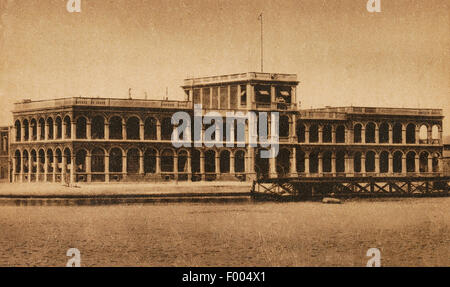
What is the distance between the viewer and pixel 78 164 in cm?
4238

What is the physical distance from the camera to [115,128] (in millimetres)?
44156

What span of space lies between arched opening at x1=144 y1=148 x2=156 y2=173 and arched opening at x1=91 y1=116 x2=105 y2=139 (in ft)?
13.1

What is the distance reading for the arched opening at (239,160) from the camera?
153 ft

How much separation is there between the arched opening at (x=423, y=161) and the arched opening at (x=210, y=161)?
2166 centimetres

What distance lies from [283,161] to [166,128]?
37.4 feet

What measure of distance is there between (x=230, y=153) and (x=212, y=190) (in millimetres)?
11325

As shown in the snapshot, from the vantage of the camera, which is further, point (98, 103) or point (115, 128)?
point (115, 128)

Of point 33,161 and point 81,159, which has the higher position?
point 81,159

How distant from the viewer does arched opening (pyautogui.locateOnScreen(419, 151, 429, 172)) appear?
172 feet

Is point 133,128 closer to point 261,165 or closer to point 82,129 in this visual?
point 82,129

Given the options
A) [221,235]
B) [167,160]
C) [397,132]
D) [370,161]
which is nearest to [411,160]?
[397,132]

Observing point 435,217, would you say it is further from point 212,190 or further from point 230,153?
point 230,153

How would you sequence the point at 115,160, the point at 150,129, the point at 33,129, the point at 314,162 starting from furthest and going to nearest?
the point at 314,162 < the point at 150,129 < the point at 33,129 < the point at 115,160
